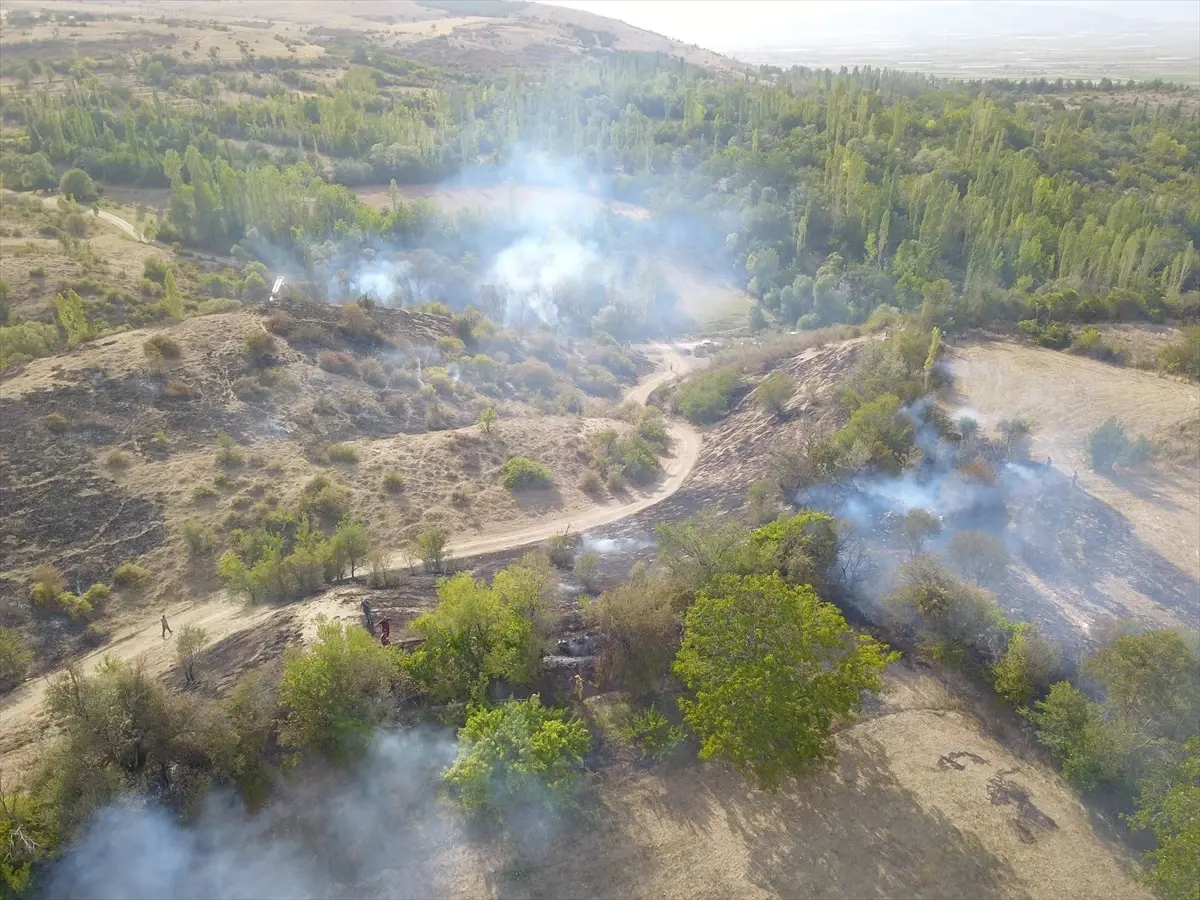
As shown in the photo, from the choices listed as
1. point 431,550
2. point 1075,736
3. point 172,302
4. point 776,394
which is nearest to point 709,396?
point 776,394

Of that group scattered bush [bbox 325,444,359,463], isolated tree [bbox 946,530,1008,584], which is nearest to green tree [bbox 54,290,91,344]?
scattered bush [bbox 325,444,359,463]

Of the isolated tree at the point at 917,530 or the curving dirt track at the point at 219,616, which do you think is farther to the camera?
the isolated tree at the point at 917,530

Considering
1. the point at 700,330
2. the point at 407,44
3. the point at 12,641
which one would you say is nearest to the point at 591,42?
the point at 407,44

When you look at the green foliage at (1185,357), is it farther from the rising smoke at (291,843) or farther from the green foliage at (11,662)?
the green foliage at (11,662)

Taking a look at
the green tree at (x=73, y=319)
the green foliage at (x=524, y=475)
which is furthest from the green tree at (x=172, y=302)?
the green foliage at (x=524, y=475)

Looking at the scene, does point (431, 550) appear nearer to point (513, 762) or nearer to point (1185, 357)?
point (513, 762)

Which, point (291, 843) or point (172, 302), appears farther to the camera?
point (172, 302)

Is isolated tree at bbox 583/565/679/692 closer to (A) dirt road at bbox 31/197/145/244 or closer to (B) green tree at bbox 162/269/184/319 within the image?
(B) green tree at bbox 162/269/184/319
